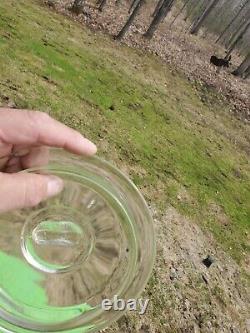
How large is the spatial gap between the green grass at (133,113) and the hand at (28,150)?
555 centimetres

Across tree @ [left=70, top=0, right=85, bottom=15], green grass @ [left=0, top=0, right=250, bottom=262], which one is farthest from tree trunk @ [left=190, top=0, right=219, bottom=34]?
green grass @ [left=0, top=0, right=250, bottom=262]

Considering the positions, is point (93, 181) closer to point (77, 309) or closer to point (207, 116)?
point (77, 309)

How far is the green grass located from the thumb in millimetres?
5742

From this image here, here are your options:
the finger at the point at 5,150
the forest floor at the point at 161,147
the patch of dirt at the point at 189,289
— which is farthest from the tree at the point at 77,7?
the finger at the point at 5,150

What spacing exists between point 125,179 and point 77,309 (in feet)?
1.90

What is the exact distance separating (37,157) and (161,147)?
783 cm

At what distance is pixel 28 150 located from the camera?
214 centimetres

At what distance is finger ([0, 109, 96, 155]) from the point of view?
2037 millimetres

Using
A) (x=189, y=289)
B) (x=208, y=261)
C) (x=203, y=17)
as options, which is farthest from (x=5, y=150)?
(x=203, y=17)

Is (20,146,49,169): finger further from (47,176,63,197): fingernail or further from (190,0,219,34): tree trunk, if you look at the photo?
(190,0,219,34): tree trunk

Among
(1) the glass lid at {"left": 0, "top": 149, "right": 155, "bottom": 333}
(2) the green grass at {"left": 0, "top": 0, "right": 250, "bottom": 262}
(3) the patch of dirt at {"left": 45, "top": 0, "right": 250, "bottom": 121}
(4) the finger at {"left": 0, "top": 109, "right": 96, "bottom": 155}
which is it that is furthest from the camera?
(3) the patch of dirt at {"left": 45, "top": 0, "right": 250, "bottom": 121}

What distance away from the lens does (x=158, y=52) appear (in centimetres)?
1792

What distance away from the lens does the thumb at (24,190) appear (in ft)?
6.16

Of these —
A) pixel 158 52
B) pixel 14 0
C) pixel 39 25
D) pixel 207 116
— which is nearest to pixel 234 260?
pixel 207 116
